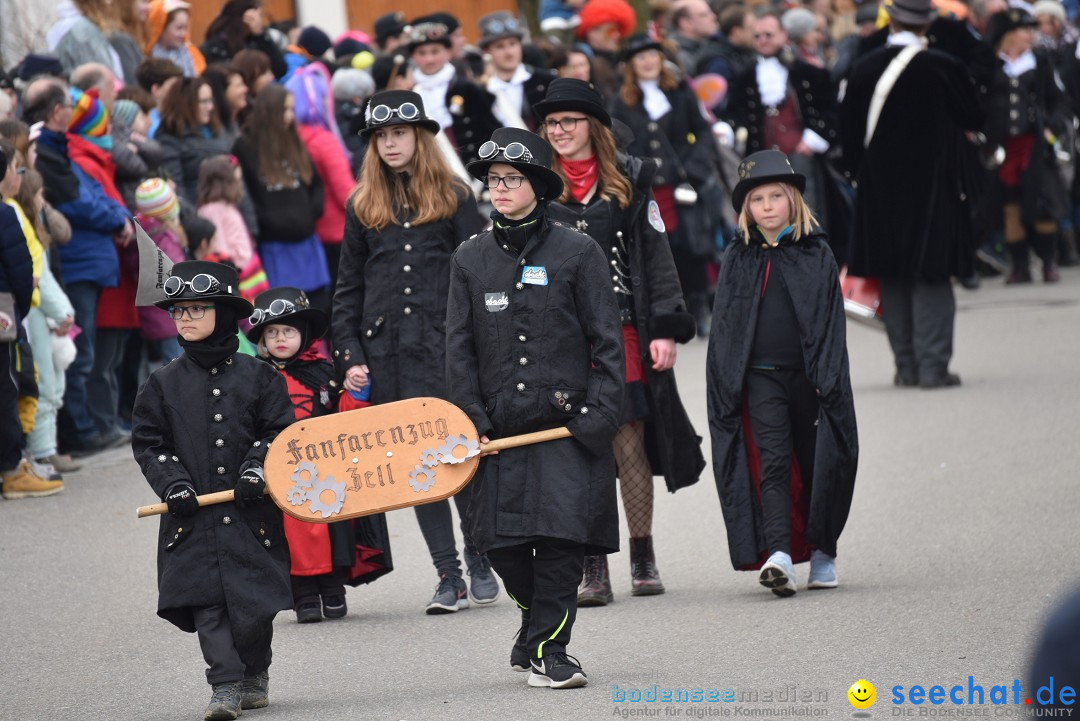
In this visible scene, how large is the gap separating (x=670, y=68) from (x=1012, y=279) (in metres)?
5.43

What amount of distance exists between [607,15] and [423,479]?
12.3 metres

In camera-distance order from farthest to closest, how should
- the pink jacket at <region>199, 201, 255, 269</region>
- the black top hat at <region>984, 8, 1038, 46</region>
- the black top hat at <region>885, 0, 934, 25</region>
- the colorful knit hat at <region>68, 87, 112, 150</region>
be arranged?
the black top hat at <region>984, 8, 1038, 46</region>, the black top hat at <region>885, 0, 934, 25</region>, the pink jacket at <region>199, 201, 255, 269</region>, the colorful knit hat at <region>68, 87, 112, 150</region>

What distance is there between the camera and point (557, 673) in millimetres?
5543

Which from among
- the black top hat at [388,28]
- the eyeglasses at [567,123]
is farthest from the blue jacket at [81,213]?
the black top hat at [388,28]

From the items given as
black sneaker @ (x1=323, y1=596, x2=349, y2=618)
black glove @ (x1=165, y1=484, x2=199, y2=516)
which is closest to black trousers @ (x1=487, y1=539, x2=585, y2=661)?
black glove @ (x1=165, y1=484, x2=199, y2=516)

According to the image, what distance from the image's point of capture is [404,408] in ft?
18.8

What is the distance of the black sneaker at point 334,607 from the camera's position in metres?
7.15

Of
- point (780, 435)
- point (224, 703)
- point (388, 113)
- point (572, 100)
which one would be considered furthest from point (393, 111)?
point (224, 703)

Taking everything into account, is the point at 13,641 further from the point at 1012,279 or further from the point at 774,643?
the point at 1012,279

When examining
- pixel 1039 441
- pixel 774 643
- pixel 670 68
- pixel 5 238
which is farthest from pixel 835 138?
pixel 774 643

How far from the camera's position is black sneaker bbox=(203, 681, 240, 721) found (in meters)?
5.40

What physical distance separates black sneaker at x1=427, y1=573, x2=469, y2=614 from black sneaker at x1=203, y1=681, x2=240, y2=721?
5.29ft

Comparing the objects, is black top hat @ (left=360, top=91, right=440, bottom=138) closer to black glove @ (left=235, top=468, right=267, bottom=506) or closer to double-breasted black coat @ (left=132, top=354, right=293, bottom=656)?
double-breasted black coat @ (left=132, top=354, right=293, bottom=656)

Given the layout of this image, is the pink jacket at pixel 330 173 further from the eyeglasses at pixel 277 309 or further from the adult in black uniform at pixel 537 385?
the adult in black uniform at pixel 537 385
